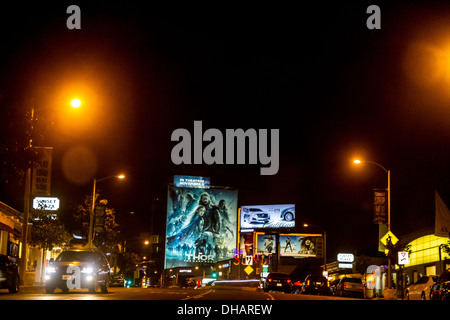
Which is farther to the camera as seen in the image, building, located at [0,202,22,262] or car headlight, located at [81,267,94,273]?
building, located at [0,202,22,262]

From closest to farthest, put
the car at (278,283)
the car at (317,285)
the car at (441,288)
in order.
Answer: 1. the car at (441,288)
2. the car at (278,283)
3. the car at (317,285)

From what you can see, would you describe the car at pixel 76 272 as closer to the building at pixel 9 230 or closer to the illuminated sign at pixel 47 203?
the building at pixel 9 230

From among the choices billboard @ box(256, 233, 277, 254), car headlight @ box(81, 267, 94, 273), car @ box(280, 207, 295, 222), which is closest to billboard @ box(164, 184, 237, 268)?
billboard @ box(256, 233, 277, 254)

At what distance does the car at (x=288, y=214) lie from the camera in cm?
11238

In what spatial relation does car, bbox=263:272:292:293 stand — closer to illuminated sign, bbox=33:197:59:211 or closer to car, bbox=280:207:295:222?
illuminated sign, bbox=33:197:59:211

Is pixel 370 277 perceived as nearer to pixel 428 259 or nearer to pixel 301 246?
pixel 428 259

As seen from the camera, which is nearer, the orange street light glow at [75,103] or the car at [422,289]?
the orange street light glow at [75,103]

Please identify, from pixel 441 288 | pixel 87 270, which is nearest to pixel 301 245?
pixel 441 288

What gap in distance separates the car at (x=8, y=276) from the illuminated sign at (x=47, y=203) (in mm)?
16469

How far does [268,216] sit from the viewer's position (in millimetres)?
114000

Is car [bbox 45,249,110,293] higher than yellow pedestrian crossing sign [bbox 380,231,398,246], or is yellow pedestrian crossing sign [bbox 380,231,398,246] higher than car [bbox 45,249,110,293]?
yellow pedestrian crossing sign [bbox 380,231,398,246]

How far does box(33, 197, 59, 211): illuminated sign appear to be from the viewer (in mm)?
40250

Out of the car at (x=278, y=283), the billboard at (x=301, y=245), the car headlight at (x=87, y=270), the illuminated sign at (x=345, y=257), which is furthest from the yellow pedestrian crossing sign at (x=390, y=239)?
the billboard at (x=301, y=245)

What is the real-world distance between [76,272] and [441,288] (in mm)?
13247
